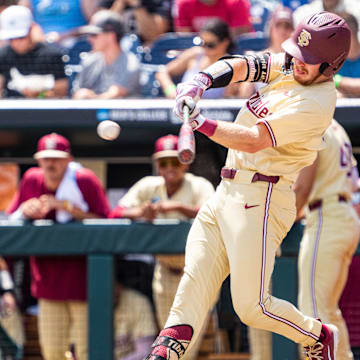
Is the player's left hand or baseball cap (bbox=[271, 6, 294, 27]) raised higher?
baseball cap (bbox=[271, 6, 294, 27])

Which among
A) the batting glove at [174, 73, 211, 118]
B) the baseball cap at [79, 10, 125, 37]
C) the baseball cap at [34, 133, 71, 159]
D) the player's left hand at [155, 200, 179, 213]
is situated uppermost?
the batting glove at [174, 73, 211, 118]

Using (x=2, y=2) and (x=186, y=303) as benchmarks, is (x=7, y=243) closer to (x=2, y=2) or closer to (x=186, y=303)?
(x=186, y=303)

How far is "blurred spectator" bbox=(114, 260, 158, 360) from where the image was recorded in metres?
5.62

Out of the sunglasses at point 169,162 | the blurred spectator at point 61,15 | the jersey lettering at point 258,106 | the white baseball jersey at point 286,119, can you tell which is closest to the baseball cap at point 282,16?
the sunglasses at point 169,162

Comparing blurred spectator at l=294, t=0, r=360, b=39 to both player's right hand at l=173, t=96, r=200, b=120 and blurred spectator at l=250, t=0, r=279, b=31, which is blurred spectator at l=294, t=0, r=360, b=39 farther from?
player's right hand at l=173, t=96, r=200, b=120

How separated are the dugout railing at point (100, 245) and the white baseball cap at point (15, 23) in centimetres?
205

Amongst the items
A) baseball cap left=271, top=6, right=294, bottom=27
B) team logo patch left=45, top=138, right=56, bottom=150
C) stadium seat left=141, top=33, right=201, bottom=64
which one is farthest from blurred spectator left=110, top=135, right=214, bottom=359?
stadium seat left=141, top=33, right=201, bottom=64

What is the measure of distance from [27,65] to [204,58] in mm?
1386

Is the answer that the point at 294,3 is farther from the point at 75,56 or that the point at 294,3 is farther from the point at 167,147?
the point at 167,147

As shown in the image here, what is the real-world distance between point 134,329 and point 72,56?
262 cm

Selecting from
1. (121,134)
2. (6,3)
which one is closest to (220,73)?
(121,134)

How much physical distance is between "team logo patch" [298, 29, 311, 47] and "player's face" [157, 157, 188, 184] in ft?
6.63

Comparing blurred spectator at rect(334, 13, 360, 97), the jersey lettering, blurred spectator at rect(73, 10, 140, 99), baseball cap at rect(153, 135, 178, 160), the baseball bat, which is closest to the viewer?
the baseball bat

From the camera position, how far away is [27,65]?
677cm
